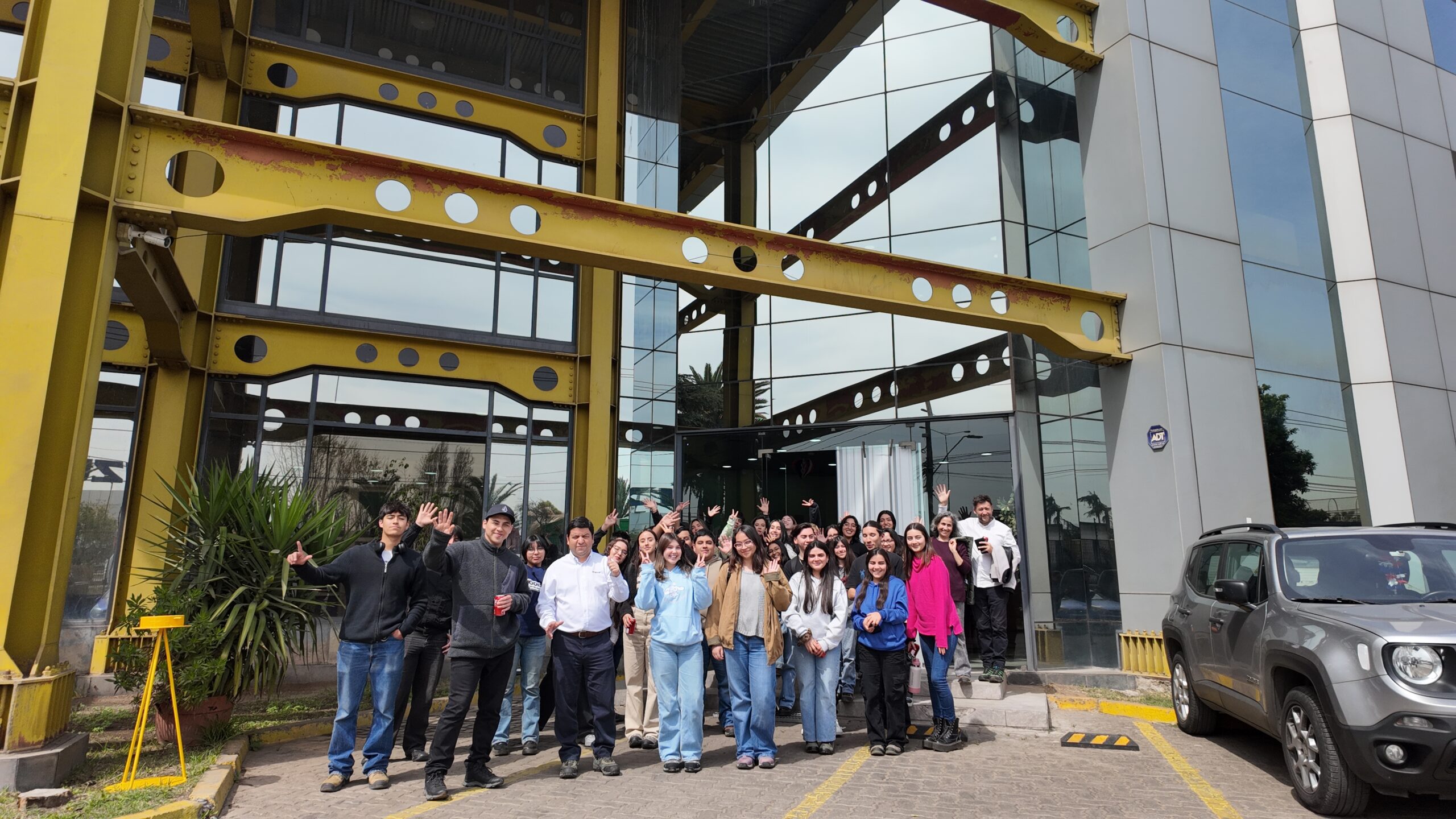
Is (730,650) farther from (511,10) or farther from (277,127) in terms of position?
(511,10)

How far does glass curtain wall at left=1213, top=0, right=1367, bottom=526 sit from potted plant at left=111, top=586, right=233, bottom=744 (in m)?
12.6

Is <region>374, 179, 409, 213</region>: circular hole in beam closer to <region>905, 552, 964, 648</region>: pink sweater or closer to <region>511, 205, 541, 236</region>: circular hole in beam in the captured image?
<region>511, 205, 541, 236</region>: circular hole in beam

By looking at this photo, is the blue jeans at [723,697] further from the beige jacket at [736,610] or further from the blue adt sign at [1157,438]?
the blue adt sign at [1157,438]

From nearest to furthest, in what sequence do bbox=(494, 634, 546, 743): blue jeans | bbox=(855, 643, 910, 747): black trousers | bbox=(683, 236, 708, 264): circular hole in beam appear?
bbox=(855, 643, 910, 747): black trousers < bbox=(494, 634, 546, 743): blue jeans < bbox=(683, 236, 708, 264): circular hole in beam

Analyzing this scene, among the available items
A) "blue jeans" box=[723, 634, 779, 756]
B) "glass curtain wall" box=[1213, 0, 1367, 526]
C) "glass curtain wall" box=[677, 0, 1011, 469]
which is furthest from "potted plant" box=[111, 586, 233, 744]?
"glass curtain wall" box=[1213, 0, 1367, 526]

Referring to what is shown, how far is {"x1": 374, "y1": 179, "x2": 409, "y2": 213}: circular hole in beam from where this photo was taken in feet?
25.4

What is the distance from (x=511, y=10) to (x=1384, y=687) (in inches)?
610

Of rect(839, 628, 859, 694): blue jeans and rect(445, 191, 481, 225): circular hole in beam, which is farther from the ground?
rect(445, 191, 481, 225): circular hole in beam

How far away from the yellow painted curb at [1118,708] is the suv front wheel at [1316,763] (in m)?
3.04

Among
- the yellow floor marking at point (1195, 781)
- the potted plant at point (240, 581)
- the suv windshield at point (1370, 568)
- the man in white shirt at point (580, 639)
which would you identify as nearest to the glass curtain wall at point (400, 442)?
the potted plant at point (240, 581)

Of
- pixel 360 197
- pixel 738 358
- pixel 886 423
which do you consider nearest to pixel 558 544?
pixel 738 358

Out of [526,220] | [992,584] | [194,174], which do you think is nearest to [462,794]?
[526,220]

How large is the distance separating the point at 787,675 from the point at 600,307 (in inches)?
296

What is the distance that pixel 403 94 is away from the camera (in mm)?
13617
